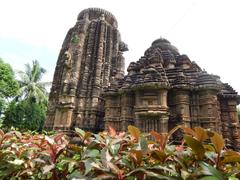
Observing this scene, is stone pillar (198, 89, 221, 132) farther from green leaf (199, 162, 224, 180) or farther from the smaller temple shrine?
green leaf (199, 162, 224, 180)

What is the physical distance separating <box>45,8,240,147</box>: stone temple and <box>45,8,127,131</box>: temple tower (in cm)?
8

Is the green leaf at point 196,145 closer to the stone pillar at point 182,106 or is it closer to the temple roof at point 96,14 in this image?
the stone pillar at point 182,106

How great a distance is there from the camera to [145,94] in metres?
11.3

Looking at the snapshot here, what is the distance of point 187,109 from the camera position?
36.0 feet

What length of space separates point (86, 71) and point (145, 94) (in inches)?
384

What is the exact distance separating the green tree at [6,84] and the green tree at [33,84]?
114 cm

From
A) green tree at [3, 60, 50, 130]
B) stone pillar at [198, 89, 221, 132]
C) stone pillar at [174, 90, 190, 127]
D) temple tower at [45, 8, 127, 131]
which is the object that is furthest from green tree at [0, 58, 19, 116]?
stone pillar at [198, 89, 221, 132]

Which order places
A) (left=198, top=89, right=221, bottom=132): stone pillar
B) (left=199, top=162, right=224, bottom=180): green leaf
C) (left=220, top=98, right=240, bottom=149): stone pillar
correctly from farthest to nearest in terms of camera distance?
(left=220, top=98, right=240, bottom=149): stone pillar
(left=198, top=89, right=221, bottom=132): stone pillar
(left=199, top=162, right=224, bottom=180): green leaf

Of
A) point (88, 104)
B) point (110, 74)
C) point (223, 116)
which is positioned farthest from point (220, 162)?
point (110, 74)

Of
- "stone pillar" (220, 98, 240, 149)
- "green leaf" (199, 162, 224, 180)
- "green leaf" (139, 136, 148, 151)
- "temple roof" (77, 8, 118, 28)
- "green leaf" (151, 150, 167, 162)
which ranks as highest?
"temple roof" (77, 8, 118, 28)

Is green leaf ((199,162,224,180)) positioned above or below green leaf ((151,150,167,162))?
below

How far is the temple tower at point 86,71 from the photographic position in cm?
1729

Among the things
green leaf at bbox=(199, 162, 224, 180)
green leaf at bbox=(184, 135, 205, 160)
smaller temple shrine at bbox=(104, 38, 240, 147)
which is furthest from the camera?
smaller temple shrine at bbox=(104, 38, 240, 147)

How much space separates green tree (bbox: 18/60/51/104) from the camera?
1077 inches
